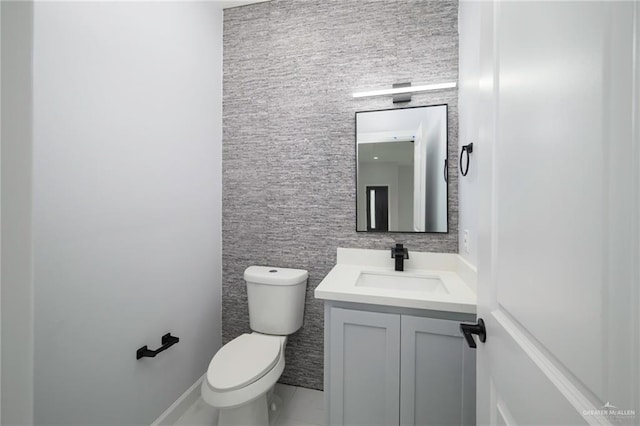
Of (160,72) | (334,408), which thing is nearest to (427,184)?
(334,408)

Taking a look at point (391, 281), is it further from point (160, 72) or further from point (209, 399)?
point (160, 72)

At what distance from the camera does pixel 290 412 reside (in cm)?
154

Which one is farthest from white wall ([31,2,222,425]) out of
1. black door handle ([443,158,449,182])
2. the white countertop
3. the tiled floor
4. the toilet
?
black door handle ([443,158,449,182])

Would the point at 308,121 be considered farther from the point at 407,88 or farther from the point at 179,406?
the point at 179,406

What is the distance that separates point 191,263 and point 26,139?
4.72 feet

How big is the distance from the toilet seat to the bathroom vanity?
346 mm

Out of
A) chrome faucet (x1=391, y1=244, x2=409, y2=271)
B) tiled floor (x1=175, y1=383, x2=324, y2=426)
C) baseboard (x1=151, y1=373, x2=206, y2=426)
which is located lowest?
tiled floor (x1=175, y1=383, x2=324, y2=426)

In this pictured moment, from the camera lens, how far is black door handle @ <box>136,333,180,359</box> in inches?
49.7

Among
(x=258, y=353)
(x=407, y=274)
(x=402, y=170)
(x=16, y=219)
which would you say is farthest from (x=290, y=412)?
(x=16, y=219)

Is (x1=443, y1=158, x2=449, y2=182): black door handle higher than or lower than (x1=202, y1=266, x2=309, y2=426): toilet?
higher

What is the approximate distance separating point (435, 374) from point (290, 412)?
0.98m

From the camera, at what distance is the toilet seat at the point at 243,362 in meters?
1.18

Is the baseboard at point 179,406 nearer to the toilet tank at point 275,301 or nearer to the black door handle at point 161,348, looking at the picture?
the black door handle at point 161,348

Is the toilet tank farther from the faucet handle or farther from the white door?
the white door
